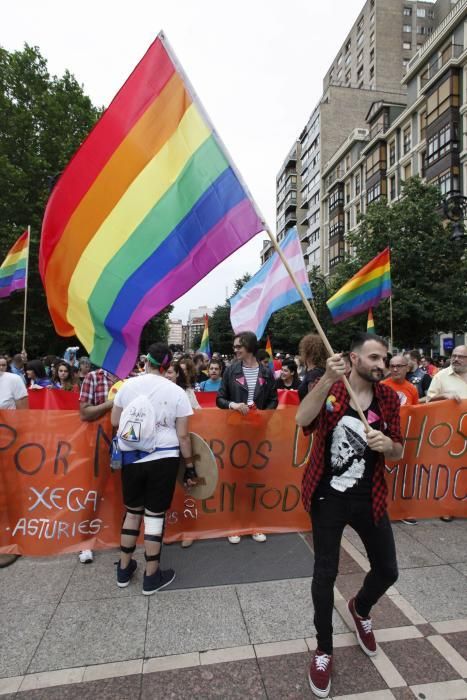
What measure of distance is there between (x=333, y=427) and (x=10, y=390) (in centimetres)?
337

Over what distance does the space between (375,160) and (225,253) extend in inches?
1818

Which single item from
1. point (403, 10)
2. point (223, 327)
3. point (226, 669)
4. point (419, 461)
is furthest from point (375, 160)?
point (226, 669)

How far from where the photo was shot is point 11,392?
4.24 meters

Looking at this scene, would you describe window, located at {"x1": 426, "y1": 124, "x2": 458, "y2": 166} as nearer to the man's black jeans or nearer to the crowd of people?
the crowd of people

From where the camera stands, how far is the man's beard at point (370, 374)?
2.30m

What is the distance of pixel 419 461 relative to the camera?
4477 mm

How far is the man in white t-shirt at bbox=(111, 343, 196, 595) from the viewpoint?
3158 mm

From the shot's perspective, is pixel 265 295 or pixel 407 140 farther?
pixel 407 140

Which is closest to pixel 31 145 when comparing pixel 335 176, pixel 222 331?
pixel 222 331

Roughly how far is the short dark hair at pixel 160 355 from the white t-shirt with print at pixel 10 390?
185cm

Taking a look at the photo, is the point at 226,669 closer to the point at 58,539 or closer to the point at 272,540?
the point at 272,540

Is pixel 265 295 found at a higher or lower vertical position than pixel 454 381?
higher

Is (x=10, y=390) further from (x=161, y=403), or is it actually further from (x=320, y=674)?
(x=320, y=674)

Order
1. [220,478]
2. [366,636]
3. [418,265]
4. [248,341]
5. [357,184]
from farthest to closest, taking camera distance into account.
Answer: [357,184]
[418,265]
[248,341]
[220,478]
[366,636]
